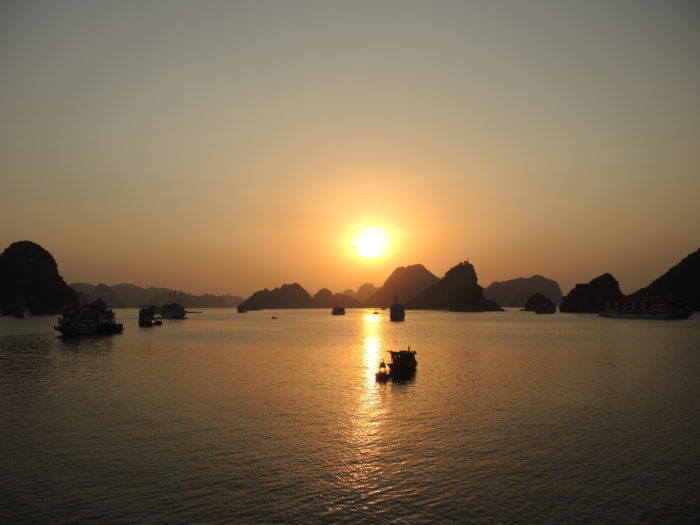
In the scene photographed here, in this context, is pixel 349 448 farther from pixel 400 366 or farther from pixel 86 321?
pixel 86 321

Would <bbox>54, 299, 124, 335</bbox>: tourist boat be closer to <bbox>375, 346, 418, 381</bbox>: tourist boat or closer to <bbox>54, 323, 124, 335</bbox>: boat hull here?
<bbox>54, 323, 124, 335</bbox>: boat hull

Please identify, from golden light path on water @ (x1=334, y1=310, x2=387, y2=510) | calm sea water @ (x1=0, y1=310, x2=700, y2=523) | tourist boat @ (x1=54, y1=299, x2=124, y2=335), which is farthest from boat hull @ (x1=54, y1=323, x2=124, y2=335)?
golden light path on water @ (x1=334, y1=310, x2=387, y2=510)

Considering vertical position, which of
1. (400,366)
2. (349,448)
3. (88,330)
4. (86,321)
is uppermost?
(86,321)

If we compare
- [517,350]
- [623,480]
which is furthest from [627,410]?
[517,350]

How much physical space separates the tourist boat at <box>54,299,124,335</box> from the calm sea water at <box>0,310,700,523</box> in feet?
260

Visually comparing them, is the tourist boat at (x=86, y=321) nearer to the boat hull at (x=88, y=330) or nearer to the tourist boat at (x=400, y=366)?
the boat hull at (x=88, y=330)

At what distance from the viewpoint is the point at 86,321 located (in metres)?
144

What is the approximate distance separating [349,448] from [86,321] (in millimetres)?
137199

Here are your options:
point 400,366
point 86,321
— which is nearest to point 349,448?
point 400,366

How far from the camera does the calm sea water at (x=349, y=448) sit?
22984 mm

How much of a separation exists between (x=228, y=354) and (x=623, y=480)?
8614 cm

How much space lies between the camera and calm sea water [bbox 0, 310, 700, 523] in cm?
2298

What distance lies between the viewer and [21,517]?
71.2 feet

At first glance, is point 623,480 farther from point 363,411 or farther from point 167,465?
point 167,465
